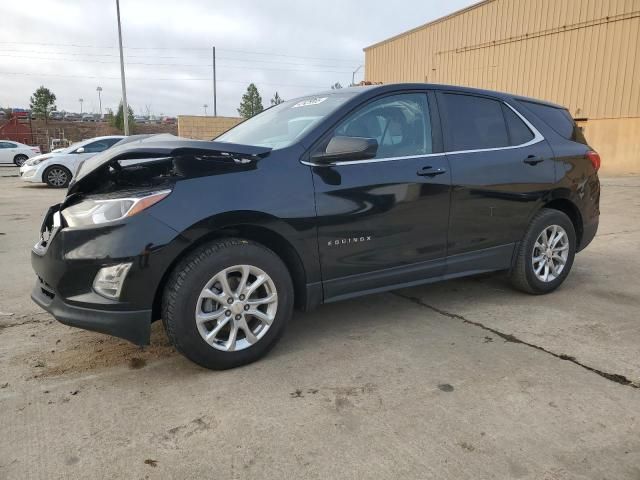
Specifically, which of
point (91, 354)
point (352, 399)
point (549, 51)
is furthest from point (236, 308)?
point (549, 51)

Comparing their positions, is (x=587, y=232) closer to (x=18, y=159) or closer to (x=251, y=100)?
(x=18, y=159)

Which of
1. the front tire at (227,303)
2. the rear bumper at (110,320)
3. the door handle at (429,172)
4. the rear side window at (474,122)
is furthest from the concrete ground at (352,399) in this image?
the rear side window at (474,122)

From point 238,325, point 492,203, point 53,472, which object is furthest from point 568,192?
point 53,472

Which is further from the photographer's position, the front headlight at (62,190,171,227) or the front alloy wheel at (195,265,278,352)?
the front alloy wheel at (195,265,278,352)

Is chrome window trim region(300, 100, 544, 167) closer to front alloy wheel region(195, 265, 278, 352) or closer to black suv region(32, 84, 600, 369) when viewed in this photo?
black suv region(32, 84, 600, 369)

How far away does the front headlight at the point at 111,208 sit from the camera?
8.82 feet

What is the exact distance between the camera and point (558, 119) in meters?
4.64

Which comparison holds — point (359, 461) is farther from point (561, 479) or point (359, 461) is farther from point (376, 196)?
point (376, 196)

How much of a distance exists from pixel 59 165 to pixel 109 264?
13.0 metres

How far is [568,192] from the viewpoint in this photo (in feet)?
14.7

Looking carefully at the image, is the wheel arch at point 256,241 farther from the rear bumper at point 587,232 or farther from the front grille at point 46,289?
the rear bumper at point 587,232

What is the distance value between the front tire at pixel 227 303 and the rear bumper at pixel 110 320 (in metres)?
0.13

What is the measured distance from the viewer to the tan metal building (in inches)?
Answer: 698

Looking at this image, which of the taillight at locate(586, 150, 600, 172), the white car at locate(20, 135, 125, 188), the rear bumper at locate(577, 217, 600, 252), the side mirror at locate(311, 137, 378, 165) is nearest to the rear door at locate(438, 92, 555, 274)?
the taillight at locate(586, 150, 600, 172)
